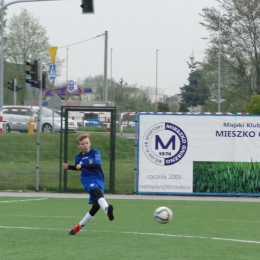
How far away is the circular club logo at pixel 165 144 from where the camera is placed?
20672 mm

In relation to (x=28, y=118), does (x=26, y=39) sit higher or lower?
higher

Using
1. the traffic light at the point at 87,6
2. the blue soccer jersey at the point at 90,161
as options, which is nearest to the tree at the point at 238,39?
the traffic light at the point at 87,6

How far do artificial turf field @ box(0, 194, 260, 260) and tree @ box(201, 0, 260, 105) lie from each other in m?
35.2

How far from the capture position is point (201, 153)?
67.8 feet

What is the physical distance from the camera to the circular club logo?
67.8ft

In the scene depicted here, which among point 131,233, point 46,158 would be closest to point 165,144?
point 46,158

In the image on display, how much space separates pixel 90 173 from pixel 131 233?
1.19m

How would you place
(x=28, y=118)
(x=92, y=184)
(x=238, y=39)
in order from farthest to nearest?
1. (x=238, y=39)
2. (x=28, y=118)
3. (x=92, y=184)

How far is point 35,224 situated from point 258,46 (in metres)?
40.8

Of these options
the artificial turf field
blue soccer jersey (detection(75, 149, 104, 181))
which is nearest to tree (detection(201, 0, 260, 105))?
the artificial turf field

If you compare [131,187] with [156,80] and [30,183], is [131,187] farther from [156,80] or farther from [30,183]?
[156,80]

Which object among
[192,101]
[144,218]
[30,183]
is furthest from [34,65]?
[192,101]

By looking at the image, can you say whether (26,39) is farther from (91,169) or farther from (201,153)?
(91,169)

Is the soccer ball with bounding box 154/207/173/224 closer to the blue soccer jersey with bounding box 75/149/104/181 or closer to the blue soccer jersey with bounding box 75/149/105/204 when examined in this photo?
the blue soccer jersey with bounding box 75/149/105/204
